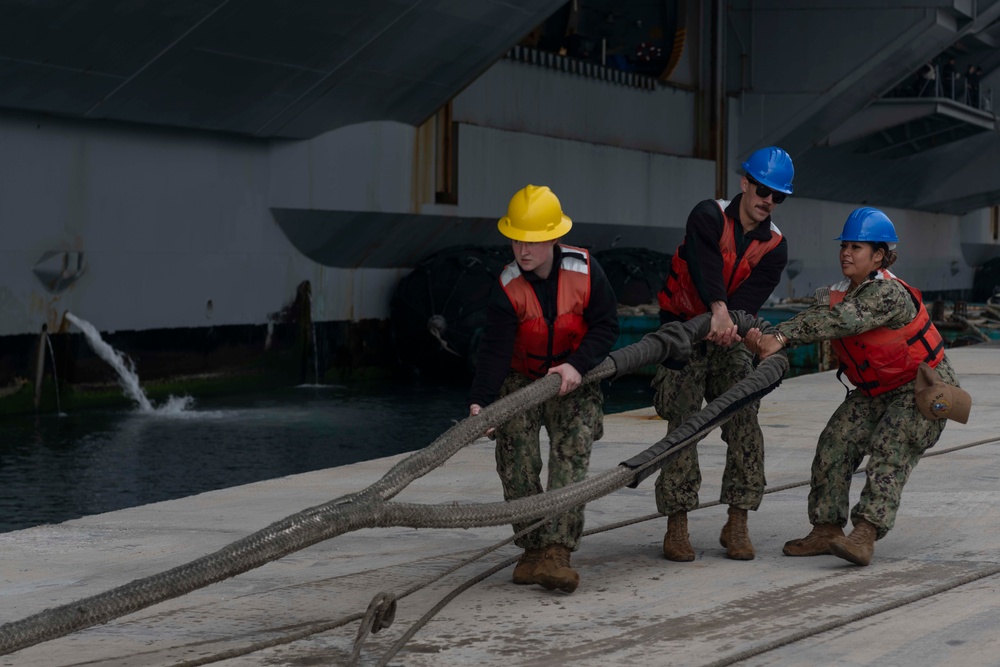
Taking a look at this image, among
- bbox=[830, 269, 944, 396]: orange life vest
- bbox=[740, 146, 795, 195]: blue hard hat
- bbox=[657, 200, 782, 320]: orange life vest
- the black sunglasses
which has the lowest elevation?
bbox=[830, 269, 944, 396]: orange life vest

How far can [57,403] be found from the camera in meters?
17.2

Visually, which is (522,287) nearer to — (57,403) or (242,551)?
(242,551)

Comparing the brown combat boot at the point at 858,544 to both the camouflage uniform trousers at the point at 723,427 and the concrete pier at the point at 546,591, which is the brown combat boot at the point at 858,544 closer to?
the concrete pier at the point at 546,591

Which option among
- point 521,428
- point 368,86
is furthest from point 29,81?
point 521,428

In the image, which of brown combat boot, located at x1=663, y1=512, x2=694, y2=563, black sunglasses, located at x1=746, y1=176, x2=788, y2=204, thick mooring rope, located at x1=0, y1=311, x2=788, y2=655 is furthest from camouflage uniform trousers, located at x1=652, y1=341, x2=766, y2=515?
black sunglasses, located at x1=746, y1=176, x2=788, y2=204

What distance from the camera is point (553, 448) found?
241 inches

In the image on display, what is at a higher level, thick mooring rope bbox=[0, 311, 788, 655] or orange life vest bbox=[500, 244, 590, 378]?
orange life vest bbox=[500, 244, 590, 378]

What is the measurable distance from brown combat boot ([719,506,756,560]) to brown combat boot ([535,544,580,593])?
35.8 inches

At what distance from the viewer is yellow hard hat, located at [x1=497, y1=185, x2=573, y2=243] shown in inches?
231

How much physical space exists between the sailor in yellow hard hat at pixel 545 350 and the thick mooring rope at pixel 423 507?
15 cm

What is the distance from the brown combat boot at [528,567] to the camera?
5.93 m

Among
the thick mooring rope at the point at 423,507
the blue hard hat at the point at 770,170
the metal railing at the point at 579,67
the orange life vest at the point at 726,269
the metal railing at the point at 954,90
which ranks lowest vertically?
the thick mooring rope at the point at 423,507

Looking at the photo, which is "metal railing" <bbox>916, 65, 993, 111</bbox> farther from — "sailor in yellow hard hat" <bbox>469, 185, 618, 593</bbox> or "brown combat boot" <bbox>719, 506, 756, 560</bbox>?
"sailor in yellow hard hat" <bbox>469, 185, 618, 593</bbox>

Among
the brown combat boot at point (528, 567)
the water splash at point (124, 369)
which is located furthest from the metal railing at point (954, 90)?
the brown combat boot at point (528, 567)
